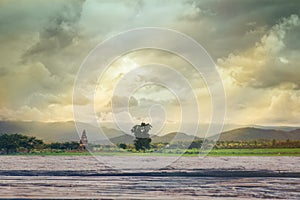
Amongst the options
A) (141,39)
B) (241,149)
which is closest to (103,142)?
(241,149)

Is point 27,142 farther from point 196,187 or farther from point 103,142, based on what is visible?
point 196,187

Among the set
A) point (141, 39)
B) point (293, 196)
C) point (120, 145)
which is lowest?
point (293, 196)

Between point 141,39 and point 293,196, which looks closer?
point 293,196

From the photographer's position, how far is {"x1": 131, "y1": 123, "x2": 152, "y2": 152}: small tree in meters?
55.0

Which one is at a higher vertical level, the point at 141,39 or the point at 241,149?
the point at 141,39

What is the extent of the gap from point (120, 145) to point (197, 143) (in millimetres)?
9476

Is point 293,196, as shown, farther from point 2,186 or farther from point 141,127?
point 141,127

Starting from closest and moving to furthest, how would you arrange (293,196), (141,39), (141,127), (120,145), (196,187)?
(293,196) < (196,187) < (141,39) < (141,127) < (120,145)

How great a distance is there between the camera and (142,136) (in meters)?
56.4

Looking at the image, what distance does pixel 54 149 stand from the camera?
199 ft

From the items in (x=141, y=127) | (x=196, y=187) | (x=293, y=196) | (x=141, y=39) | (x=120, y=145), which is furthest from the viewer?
(x=120, y=145)

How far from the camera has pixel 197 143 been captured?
61.8m

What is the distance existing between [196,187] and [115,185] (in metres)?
3.16

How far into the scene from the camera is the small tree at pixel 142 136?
181 ft
